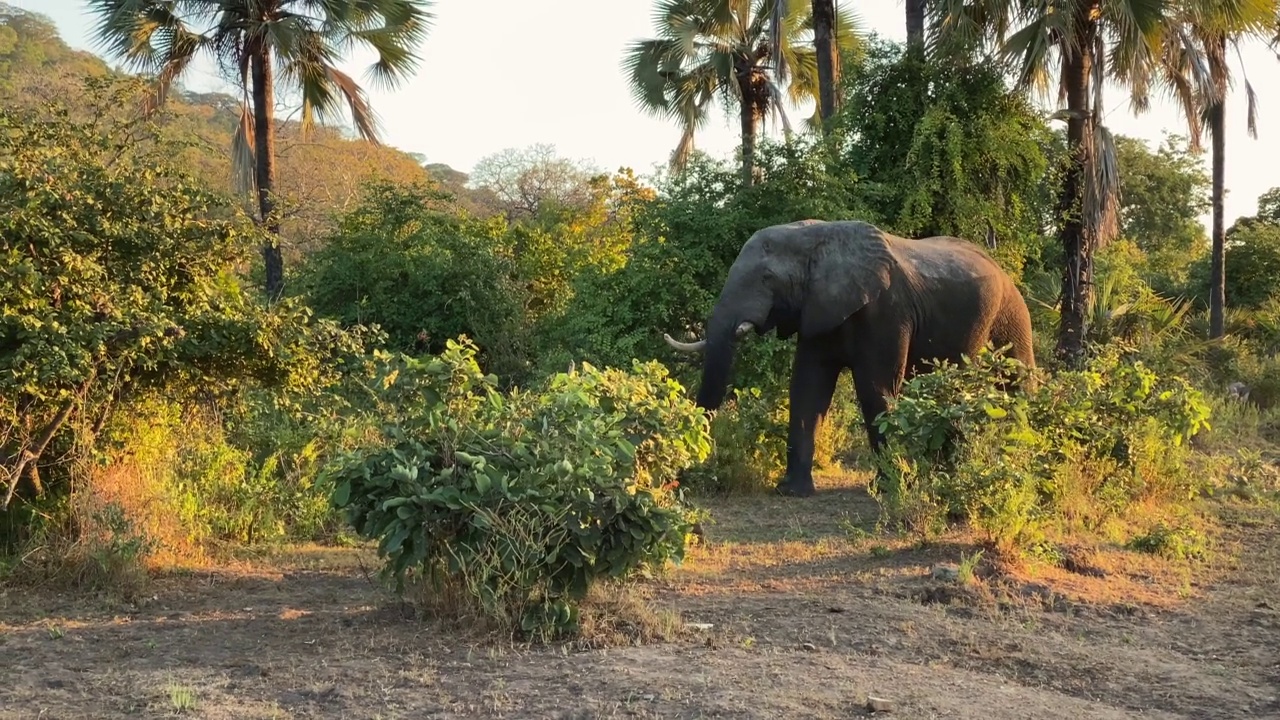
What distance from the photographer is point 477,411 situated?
17.5 feet

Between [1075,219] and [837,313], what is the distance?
570cm

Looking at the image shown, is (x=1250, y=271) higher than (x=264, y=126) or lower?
lower

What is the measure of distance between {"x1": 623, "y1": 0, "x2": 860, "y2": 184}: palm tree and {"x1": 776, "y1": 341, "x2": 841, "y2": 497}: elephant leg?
10.1 m

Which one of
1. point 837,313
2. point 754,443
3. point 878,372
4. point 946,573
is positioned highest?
point 837,313

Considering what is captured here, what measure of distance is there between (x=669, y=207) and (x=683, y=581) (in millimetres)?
6722

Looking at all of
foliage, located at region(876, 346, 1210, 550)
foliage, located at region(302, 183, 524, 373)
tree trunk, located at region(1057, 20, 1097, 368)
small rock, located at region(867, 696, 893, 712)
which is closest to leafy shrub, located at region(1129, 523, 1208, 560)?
foliage, located at region(876, 346, 1210, 550)

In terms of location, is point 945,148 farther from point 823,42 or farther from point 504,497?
point 504,497

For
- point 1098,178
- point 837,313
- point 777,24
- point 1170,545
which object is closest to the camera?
point 1170,545

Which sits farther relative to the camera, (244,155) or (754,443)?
(244,155)

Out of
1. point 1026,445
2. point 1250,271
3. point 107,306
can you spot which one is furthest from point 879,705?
point 1250,271

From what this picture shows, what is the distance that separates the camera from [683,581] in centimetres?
631

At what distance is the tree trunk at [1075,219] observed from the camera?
13232mm

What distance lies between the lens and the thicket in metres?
5.04

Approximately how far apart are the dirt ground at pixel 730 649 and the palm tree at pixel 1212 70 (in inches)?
326
